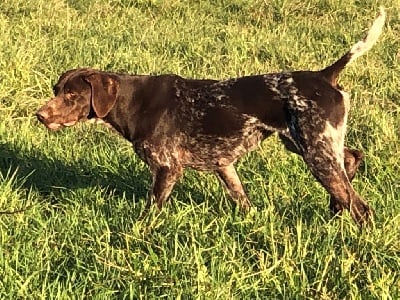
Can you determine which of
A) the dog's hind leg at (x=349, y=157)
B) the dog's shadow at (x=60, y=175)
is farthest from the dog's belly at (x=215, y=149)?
the dog's shadow at (x=60, y=175)

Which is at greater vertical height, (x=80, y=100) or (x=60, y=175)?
(x=80, y=100)

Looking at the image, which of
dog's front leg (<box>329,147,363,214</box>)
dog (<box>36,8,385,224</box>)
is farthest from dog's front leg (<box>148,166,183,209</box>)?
dog's front leg (<box>329,147,363,214</box>)

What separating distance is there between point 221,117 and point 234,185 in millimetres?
511

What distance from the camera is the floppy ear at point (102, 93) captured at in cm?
509

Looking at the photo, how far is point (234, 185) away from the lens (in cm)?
514

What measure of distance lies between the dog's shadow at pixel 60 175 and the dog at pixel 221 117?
0.51m

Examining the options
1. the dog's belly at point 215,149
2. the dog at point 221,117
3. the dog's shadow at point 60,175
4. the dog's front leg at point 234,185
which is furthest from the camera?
the dog's shadow at point 60,175

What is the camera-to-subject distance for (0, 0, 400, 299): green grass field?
3.74 m

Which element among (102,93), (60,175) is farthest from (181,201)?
(60,175)

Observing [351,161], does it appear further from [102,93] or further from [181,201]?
[102,93]

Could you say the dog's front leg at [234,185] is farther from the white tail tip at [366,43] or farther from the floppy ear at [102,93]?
the white tail tip at [366,43]

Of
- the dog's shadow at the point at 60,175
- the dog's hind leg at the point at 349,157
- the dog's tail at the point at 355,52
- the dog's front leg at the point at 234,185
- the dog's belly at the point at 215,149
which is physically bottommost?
the dog's shadow at the point at 60,175

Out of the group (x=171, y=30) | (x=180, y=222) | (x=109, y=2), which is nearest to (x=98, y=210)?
(x=180, y=222)

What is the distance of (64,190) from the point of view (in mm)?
5383
